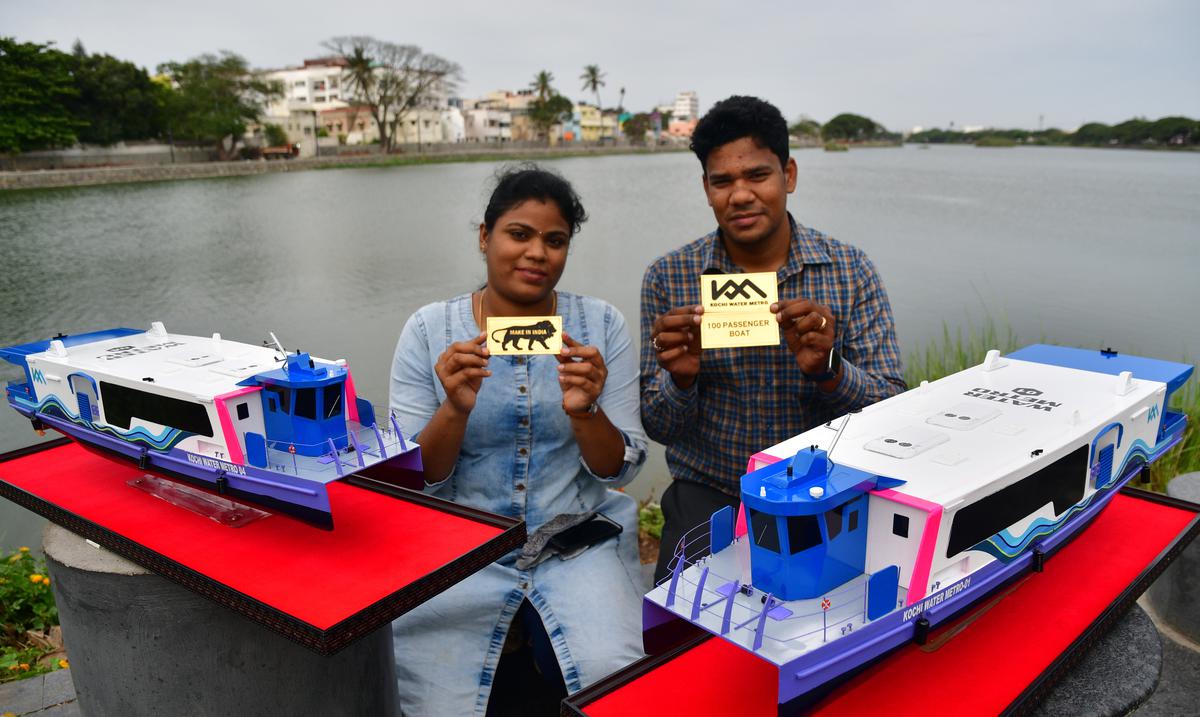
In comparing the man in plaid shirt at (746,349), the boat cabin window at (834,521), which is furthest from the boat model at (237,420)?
the boat cabin window at (834,521)

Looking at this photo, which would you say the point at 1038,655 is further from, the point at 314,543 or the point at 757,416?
the point at 314,543

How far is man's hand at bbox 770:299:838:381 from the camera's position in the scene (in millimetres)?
2480

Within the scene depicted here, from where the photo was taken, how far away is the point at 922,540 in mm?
1645

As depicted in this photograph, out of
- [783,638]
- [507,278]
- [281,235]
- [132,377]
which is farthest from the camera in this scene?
[281,235]

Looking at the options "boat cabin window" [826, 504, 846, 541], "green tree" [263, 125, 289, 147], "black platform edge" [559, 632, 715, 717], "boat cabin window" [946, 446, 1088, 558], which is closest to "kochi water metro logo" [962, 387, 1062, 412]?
"boat cabin window" [946, 446, 1088, 558]

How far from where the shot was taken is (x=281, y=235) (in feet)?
33.4

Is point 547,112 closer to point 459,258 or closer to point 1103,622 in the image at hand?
point 459,258

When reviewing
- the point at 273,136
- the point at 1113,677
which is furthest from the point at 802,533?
the point at 273,136

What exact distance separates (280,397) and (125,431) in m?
0.74

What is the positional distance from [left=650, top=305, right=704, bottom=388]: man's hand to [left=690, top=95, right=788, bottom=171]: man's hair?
887 millimetres

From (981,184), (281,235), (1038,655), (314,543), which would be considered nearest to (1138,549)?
(1038,655)

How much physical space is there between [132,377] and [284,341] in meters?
4.84

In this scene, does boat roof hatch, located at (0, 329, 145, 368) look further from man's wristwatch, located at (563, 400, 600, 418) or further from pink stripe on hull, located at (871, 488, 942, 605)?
pink stripe on hull, located at (871, 488, 942, 605)

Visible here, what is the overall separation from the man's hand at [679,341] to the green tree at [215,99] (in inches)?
1598
